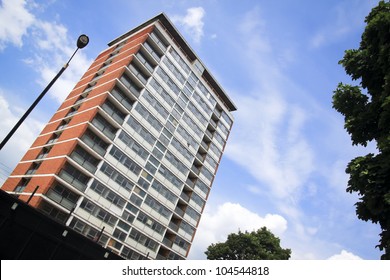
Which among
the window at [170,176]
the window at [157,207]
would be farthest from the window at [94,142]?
the window at [170,176]

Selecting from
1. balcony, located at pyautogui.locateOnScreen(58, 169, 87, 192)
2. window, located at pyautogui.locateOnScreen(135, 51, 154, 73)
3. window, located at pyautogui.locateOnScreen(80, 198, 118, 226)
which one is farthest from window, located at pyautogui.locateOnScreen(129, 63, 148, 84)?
window, located at pyautogui.locateOnScreen(80, 198, 118, 226)

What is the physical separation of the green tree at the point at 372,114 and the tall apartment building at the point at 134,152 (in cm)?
2414

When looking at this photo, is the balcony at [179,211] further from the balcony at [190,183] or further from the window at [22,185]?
the window at [22,185]

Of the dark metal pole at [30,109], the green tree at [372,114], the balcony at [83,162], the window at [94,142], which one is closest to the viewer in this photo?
the green tree at [372,114]

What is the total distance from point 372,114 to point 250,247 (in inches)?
1327

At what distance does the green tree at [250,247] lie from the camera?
124 feet

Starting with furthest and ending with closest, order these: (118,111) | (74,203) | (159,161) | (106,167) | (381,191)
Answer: (159,161)
(118,111)
(106,167)
(74,203)
(381,191)

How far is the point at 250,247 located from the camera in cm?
3831

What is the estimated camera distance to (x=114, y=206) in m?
33.6

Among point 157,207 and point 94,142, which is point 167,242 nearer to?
point 157,207

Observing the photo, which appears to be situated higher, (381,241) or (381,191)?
(381,191)

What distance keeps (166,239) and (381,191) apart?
36.8m
